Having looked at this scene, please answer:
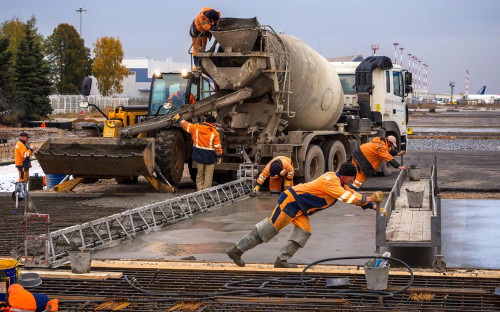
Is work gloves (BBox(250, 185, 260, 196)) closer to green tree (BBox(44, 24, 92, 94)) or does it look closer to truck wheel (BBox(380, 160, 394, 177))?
truck wheel (BBox(380, 160, 394, 177))

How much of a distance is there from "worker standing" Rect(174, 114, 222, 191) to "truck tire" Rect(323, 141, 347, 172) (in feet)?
10.8

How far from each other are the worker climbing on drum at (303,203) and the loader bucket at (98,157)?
22.2 feet

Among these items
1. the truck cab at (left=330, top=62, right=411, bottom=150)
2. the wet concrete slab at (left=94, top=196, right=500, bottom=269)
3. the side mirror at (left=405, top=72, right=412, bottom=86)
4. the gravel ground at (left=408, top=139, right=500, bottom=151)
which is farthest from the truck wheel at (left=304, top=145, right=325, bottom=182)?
the gravel ground at (left=408, top=139, right=500, bottom=151)

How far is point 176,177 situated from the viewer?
1714cm

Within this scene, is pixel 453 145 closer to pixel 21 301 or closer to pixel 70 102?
pixel 21 301

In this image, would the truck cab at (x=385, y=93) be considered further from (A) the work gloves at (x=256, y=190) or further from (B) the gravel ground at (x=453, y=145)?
(B) the gravel ground at (x=453, y=145)

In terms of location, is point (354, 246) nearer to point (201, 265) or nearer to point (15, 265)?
point (201, 265)

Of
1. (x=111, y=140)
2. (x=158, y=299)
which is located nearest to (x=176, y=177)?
(x=111, y=140)

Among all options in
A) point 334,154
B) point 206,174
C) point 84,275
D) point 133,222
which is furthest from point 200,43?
point 84,275

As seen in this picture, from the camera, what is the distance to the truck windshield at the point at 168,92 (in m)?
18.2

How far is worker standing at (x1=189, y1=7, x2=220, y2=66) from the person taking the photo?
16328 mm

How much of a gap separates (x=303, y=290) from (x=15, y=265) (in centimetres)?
298

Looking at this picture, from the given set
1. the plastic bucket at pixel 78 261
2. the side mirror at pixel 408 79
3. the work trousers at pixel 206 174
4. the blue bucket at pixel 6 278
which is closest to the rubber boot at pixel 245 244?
the plastic bucket at pixel 78 261

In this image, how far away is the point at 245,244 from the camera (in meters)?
9.33
